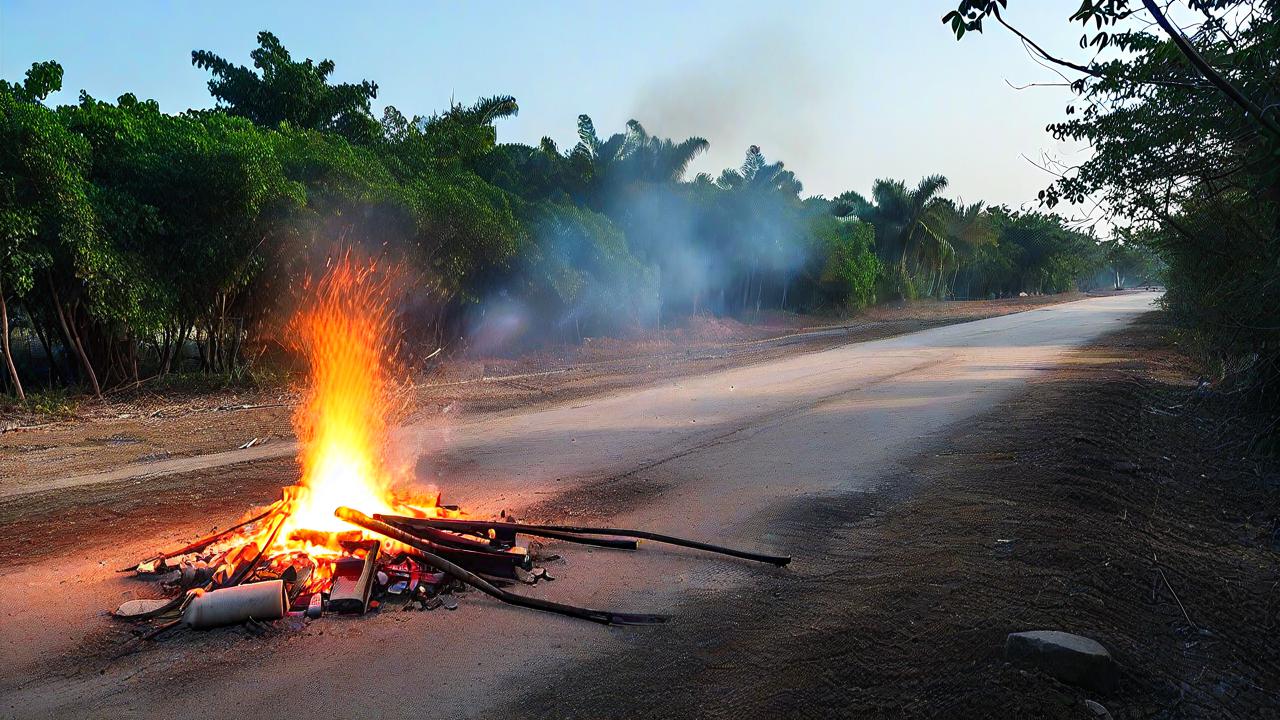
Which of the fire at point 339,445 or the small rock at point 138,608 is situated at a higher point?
the fire at point 339,445

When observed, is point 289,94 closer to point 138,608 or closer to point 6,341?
point 6,341

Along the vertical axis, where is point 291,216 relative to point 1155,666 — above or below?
above

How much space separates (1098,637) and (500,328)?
776 inches

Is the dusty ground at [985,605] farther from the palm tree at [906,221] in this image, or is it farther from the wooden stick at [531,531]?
the palm tree at [906,221]

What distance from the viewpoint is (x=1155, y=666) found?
4398 mm

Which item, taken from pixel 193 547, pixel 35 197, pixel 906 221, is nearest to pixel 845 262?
pixel 906 221

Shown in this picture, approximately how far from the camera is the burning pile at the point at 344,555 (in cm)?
504

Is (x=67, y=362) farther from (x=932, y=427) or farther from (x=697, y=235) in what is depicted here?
(x=697, y=235)

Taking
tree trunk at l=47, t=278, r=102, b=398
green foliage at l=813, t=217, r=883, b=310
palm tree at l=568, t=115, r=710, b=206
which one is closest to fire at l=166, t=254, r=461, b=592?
tree trunk at l=47, t=278, r=102, b=398

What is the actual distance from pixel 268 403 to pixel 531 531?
376 inches

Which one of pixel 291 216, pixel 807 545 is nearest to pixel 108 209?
pixel 291 216

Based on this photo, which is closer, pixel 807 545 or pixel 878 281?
pixel 807 545

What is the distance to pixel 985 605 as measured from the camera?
16.3 ft

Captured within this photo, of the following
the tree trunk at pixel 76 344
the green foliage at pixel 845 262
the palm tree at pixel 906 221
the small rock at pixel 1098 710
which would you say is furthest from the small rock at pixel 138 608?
the palm tree at pixel 906 221
